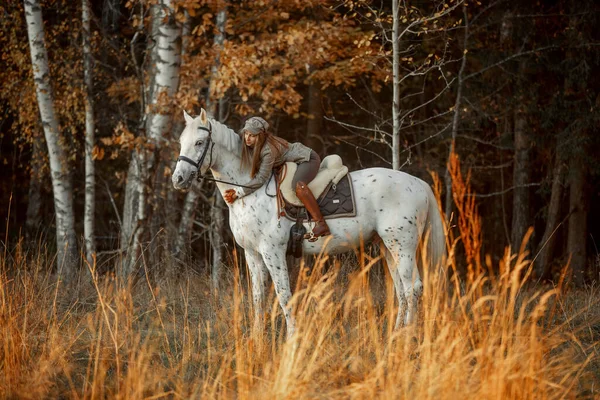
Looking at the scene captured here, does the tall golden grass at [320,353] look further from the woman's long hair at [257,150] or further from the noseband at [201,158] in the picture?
the woman's long hair at [257,150]

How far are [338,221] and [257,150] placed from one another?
3.07ft

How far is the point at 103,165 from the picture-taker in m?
16.8

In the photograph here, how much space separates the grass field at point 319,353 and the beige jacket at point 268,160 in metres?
1.11

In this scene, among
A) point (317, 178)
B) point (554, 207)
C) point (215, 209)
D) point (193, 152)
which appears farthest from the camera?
point (554, 207)

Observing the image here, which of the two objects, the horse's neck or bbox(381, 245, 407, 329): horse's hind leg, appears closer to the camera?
the horse's neck

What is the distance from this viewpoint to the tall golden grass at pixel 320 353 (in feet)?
11.6

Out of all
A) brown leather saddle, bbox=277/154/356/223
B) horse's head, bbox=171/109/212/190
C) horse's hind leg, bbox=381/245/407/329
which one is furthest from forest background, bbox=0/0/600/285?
horse's head, bbox=171/109/212/190

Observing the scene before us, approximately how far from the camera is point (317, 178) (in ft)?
20.0

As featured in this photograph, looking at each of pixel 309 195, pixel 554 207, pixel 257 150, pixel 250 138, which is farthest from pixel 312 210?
pixel 554 207

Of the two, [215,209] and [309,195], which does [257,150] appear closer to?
A: [309,195]

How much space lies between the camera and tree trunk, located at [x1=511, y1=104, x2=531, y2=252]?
13.9 meters

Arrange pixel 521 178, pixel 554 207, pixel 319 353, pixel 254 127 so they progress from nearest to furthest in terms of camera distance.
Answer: pixel 319 353, pixel 254 127, pixel 554 207, pixel 521 178

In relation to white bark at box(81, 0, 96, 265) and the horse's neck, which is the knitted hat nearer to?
the horse's neck

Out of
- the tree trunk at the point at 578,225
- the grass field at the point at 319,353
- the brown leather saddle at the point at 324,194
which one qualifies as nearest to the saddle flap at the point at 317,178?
the brown leather saddle at the point at 324,194
